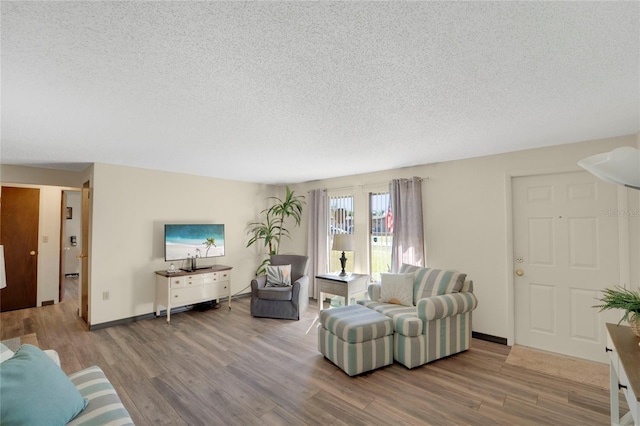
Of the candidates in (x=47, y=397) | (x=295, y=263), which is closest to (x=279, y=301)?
(x=295, y=263)

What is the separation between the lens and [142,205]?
4.36m

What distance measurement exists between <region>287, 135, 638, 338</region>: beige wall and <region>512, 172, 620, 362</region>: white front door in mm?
131

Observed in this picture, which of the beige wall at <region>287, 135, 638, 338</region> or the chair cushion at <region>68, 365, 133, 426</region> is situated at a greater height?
the beige wall at <region>287, 135, 638, 338</region>

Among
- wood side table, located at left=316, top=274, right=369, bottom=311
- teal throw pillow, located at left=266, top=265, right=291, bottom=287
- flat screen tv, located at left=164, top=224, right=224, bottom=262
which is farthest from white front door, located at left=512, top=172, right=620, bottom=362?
flat screen tv, located at left=164, top=224, right=224, bottom=262

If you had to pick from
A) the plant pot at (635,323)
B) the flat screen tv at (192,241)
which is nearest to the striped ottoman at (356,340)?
the plant pot at (635,323)

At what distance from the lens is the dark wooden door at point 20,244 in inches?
189

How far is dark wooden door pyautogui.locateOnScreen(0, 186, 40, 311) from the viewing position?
4809 mm

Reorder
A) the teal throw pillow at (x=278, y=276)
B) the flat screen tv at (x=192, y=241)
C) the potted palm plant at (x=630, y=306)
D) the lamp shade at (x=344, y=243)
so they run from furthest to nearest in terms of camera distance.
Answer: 1. the teal throw pillow at (x=278, y=276)
2. the flat screen tv at (x=192, y=241)
3. the lamp shade at (x=344, y=243)
4. the potted palm plant at (x=630, y=306)

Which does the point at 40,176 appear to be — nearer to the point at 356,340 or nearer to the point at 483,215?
the point at 356,340

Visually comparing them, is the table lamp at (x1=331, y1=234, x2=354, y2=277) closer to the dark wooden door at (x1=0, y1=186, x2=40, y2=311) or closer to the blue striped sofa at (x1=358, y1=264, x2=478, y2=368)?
the blue striped sofa at (x1=358, y1=264, x2=478, y2=368)

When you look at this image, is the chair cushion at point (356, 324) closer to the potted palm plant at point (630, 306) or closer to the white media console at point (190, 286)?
the potted palm plant at point (630, 306)

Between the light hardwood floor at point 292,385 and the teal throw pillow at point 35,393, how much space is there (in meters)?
0.90

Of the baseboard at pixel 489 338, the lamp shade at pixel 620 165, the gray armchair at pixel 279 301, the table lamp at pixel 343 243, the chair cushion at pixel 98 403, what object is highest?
the lamp shade at pixel 620 165

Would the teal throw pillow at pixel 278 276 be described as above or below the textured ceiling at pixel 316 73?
below
